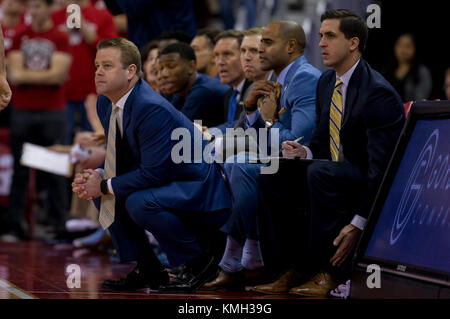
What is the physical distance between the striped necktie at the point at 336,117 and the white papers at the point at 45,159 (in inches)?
168

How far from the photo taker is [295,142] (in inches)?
182

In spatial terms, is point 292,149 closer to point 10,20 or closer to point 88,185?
point 88,185

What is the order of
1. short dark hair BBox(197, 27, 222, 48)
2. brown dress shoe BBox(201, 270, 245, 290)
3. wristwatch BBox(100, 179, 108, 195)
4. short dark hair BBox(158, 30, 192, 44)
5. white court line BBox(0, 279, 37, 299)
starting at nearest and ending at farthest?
white court line BBox(0, 279, 37, 299)
wristwatch BBox(100, 179, 108, 195)
brown dress shoe BBox(201, 270, 245, 290)
short dark hair BBox(197, 27, 222, 48)
short dark hair BBox(158, 30, 192, 44)

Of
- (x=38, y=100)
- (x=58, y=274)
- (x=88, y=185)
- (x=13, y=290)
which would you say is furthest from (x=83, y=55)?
(x=13, y=290)

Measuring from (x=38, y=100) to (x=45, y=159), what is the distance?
71 centimetres

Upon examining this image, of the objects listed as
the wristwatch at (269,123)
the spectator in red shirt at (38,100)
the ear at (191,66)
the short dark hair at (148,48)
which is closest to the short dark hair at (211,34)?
the short dark hair at (148,48)

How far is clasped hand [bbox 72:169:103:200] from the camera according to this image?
4664 millimetres

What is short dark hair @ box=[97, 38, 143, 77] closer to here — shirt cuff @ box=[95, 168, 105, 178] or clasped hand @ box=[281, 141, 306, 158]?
shirt cuff @ box=[95, 168, 105, 178]

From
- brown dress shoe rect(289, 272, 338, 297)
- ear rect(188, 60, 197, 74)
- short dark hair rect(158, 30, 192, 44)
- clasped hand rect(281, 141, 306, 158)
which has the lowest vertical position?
brown dress shoe rect(289, 272, 338, 297)

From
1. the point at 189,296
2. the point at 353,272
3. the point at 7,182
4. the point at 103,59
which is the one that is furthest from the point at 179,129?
the point at 7,182

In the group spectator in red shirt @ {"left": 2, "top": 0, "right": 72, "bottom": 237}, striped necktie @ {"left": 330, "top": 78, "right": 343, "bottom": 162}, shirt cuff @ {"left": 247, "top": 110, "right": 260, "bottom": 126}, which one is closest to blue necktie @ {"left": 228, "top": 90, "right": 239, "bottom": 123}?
shirt cuff @ {"left": 247, "top": 110, "right": 260, "bottom": 126}

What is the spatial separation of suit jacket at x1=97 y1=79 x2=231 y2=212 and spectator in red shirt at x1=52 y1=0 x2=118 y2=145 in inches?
172

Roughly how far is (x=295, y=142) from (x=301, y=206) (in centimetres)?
48

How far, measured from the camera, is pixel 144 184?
462cm
